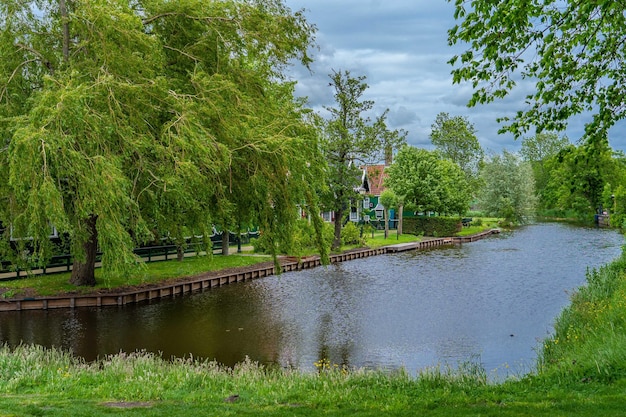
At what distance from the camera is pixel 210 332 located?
19.2 meters

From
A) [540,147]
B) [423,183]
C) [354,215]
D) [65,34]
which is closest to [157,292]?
[65,34]

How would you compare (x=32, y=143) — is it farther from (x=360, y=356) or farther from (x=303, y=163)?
(x=360, y=356)

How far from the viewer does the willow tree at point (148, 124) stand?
1342 centimetres

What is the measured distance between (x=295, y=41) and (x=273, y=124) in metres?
3.19

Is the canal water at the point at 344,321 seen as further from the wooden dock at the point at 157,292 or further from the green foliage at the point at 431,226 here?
the green foliage at the point at 431,226

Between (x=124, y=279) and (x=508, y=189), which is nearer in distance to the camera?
(x=124, y=279)

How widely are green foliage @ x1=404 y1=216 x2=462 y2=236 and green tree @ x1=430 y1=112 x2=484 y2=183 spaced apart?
81.5 ft

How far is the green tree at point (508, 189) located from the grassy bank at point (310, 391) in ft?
200

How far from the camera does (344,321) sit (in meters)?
20.9

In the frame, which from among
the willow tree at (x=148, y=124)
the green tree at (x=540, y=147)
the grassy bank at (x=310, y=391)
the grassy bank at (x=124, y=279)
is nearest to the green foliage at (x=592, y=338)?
the grassy bank at (x=310, y=391)

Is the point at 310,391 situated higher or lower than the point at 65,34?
lower

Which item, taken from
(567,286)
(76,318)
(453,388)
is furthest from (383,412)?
(567,286)

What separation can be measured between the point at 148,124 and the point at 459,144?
7060 centimetres

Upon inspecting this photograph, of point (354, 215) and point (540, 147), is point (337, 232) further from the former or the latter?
point (540, 147)
